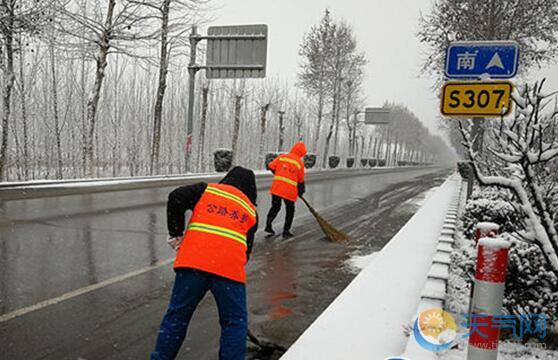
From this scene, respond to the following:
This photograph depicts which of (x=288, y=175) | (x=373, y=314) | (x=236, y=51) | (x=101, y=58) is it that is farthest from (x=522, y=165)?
(x=236, y=51)

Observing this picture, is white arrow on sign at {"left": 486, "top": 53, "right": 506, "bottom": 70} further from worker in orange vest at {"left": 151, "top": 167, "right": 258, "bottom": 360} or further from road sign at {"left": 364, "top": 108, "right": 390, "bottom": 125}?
road sign at {"left": 364, "top": 108, "right": 390, "bottom": 125}

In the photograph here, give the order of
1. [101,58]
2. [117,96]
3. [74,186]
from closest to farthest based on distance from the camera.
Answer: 1. [74,186]
2. [101,58]
3. [117,96]

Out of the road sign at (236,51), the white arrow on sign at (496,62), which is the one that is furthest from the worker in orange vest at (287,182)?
the road sign at (236,51)

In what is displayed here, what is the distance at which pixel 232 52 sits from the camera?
18.6 meters

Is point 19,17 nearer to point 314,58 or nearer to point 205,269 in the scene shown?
point 205,269

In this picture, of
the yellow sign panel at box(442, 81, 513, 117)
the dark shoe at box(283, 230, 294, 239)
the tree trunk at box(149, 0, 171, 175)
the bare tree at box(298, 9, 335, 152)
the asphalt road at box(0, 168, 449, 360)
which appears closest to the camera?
the asphalt road at box(0, 168, 449, 360)

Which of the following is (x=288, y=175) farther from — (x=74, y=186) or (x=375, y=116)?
(x=375, y=116)

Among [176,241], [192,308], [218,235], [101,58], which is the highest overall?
[101,58]

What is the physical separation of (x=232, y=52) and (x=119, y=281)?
15609 millimetres

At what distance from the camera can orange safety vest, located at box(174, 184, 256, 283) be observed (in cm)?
249

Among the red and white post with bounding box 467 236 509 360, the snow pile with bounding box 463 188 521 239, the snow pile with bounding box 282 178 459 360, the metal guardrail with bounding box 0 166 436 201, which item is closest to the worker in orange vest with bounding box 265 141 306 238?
the snow pile with bounding box 282 178 459 360

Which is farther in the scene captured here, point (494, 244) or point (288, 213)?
point (288, 213)

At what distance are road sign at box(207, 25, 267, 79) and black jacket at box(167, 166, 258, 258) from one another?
626 inches

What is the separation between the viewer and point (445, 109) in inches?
190
